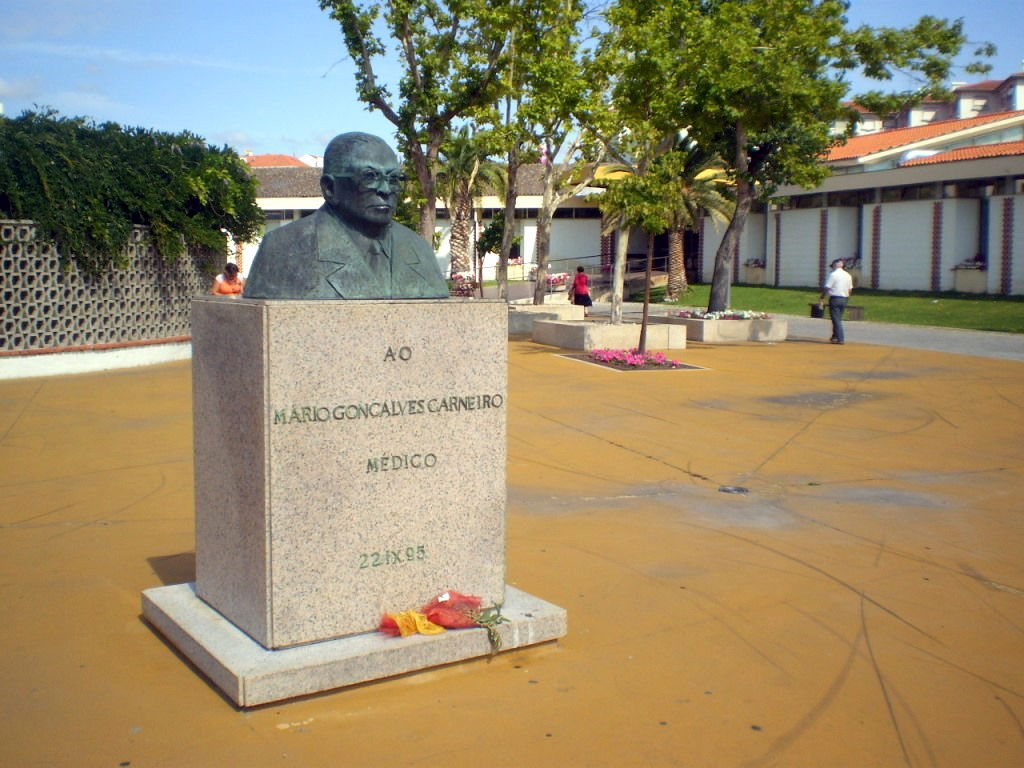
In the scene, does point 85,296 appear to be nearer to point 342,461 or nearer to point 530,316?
point 530,316

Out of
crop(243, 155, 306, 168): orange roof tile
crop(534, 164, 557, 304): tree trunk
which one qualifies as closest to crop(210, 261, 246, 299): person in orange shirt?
crop(534, 164, 557, 304): tree trunk

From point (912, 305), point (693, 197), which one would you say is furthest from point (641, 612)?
point (693, 197)

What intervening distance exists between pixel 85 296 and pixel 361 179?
1262 centimetres

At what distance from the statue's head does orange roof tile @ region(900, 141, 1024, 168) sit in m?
28.1

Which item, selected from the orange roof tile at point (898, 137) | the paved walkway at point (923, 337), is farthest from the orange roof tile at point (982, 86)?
the paved walkway at point (923, 337)

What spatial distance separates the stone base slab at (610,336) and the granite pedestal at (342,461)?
13367 mm

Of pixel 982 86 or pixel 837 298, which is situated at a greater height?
pixel 982 86

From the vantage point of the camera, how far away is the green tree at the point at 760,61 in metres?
18.4

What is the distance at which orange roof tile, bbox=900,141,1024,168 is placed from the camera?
2988cm

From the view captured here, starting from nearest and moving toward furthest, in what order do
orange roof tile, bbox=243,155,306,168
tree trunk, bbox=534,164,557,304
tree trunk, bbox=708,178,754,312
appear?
tree trunk, bbox=708,178,754,312 → tree trunk, bbox=534,164,557,304 → orange roof tile, bbox=243,155,306,168

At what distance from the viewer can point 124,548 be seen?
251 inches

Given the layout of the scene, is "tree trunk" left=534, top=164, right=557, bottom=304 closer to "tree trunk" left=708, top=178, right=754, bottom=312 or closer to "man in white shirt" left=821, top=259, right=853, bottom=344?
"tree trunk" left=708, top=178, right=754, bottom=312

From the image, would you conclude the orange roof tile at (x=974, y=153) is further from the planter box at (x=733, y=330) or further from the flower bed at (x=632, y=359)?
the flower bed at (x=632, y=359)

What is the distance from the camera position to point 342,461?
4414 millimetres
